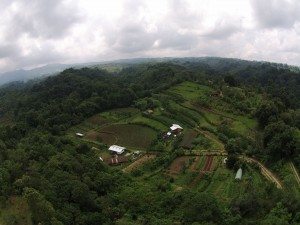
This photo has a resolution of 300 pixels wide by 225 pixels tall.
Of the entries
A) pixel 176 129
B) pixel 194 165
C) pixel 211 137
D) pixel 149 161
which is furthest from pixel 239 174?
pixel 176 129

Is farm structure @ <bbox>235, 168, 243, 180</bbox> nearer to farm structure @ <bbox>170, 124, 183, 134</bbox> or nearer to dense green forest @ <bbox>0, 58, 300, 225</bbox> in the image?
dense green forest @ <bbox>0, 58, 300, 225</bbox>

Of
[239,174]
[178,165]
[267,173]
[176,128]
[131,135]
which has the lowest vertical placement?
[267,173]

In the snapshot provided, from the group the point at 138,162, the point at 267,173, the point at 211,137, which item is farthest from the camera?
the point at 211,137

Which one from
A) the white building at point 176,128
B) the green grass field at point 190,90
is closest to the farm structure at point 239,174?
the white building at point 176,128

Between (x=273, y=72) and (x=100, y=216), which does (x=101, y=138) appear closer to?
(x=100, y=216)

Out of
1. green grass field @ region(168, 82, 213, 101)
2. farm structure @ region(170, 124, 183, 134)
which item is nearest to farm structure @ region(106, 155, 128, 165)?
farm structure @ region(170, 124, 183, 134)

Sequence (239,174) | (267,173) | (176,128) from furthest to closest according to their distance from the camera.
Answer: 1. (176,128)
2. (267,173)
3. (239,174)

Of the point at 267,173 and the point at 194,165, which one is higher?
the point at 194,165

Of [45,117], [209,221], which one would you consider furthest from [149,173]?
[45,117]

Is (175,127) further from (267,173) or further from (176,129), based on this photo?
(267,173)
